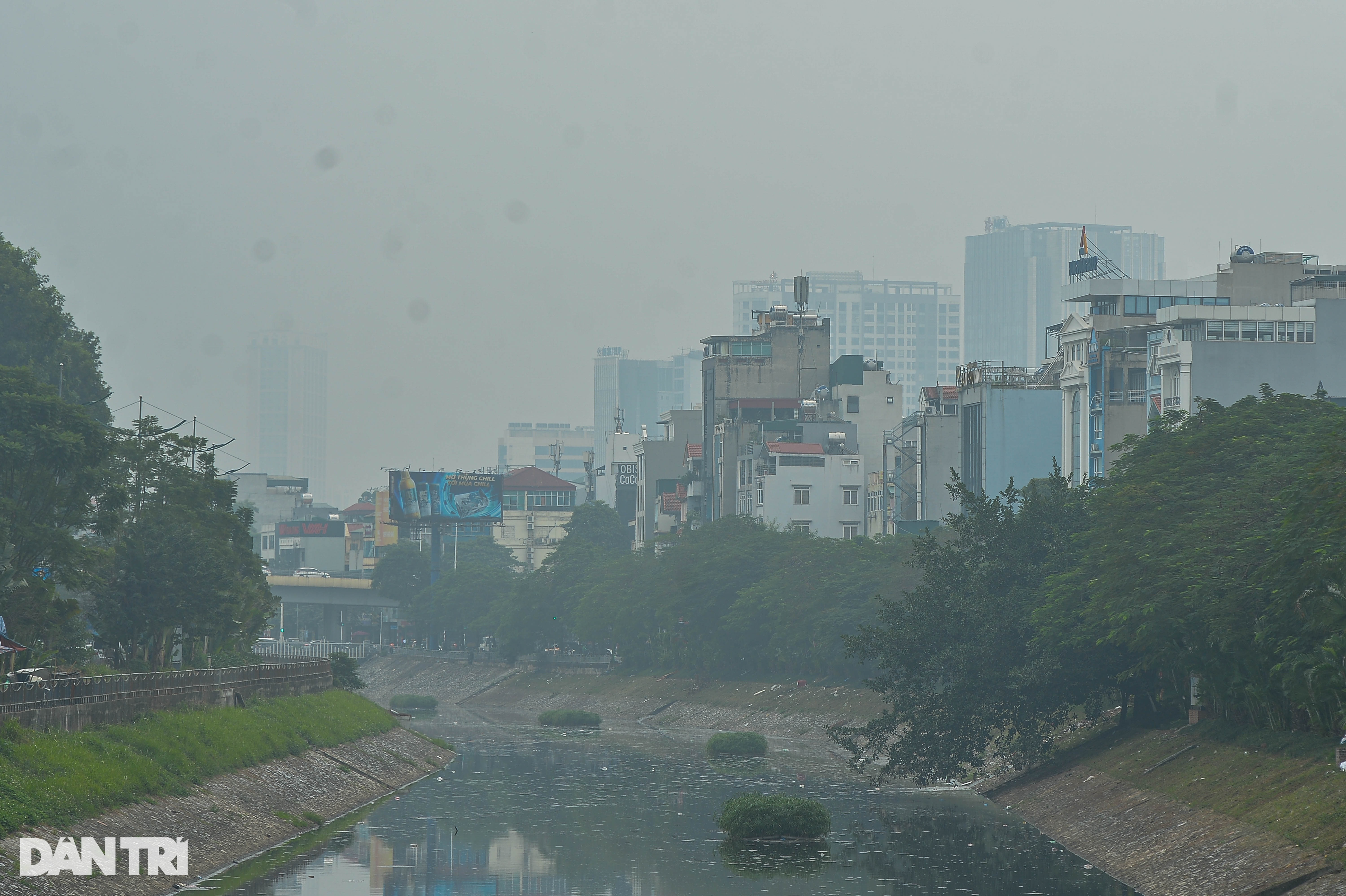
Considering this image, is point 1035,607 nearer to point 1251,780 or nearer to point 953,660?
point 953,660

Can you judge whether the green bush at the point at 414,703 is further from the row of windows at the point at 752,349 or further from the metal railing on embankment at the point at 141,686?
the metal railing on embankment at the point at 141,686

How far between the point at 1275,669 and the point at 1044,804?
63.4 feet

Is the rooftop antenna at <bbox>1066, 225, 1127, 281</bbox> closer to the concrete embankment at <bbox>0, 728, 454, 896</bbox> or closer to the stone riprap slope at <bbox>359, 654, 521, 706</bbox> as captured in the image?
the concrete embankment at <bbox>0, 728, 454, 896</bbox>

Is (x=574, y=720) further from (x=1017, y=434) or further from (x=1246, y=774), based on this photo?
(x=1246, y=774)

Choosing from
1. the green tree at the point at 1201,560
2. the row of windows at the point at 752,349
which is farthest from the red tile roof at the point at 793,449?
the green tree at the point at 1201,560

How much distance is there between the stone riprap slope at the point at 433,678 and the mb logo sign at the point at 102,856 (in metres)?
117

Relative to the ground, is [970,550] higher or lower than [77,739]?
higher

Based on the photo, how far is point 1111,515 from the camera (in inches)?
2518

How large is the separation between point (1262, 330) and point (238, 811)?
249 feet

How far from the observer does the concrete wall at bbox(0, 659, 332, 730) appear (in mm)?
46250

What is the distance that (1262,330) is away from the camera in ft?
350

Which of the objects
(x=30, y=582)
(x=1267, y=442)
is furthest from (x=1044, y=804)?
(x=30, y=582)

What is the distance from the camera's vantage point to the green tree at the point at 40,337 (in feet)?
282

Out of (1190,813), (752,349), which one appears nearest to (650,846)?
(1190,813)
